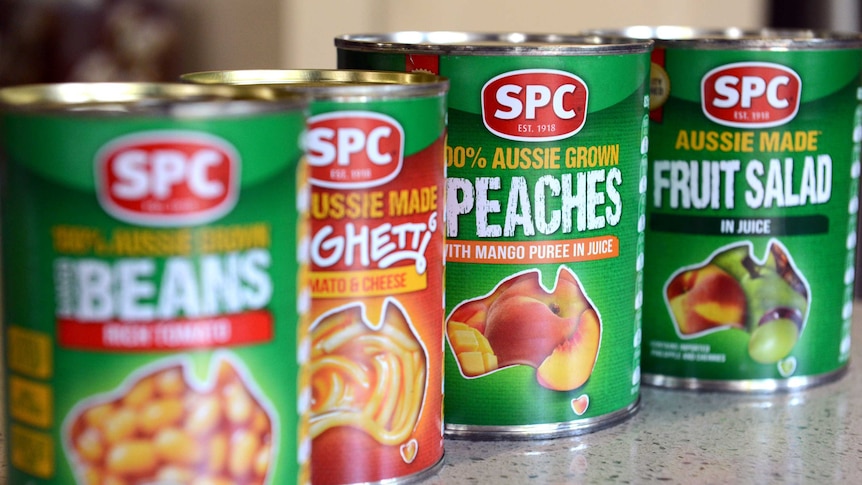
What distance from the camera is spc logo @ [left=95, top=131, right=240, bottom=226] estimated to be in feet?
2.09

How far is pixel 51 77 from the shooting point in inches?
103

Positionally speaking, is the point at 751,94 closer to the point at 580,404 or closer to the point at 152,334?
the point at 580,404

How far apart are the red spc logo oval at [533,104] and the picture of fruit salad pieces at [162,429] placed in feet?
1.05

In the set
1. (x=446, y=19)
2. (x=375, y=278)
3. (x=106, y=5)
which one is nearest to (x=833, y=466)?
(x=375, y=278)

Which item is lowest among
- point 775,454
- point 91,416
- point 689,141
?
point 775,454

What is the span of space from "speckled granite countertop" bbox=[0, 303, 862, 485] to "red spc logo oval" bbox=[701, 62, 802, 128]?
0.84 ft

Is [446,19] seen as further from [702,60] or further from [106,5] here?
[702,60]

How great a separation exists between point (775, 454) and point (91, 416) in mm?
539

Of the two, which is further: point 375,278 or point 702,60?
point 702,60

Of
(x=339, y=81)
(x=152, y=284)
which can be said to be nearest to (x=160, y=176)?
(x=152, y=284)

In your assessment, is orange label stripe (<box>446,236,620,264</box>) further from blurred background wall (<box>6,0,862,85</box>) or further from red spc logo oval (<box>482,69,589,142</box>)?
blurred background wall (<box>6,0,862,85</box>)

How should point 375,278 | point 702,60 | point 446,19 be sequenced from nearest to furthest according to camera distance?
point 375,278
point 702,60
point 446,19

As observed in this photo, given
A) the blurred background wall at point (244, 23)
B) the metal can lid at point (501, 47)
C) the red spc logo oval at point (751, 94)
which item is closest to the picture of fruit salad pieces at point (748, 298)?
the red spc logo oval at point (751, 94)

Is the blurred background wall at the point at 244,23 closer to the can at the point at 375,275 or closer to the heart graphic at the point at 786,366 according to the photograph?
the heart graphic at the point at 786,366
